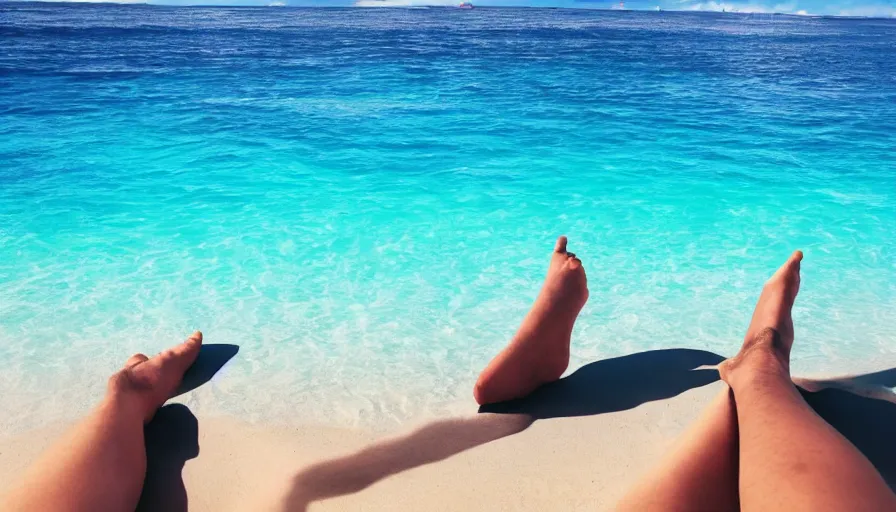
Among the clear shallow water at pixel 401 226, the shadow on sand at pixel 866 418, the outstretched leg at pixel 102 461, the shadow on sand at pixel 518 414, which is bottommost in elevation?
the clear shallow water at pixel 401 226

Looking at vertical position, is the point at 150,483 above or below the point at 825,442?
below

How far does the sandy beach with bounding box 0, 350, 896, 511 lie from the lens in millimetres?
2557

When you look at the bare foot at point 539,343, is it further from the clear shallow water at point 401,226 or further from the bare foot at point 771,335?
the bare foot at point 771,335

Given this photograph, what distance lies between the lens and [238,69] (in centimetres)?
1617

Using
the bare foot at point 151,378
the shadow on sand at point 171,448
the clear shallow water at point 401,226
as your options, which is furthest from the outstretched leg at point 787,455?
the bare foot at point 151,378

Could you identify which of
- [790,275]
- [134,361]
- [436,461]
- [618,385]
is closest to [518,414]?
[436,461]

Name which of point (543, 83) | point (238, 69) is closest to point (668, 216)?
point (543, 83)

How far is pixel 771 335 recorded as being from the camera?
2.47m

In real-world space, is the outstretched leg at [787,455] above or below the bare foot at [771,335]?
above

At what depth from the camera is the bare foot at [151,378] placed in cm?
297

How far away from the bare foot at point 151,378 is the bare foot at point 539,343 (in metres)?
1.59

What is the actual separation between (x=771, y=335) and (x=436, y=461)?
1478 millimetres

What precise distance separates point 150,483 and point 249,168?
19.5ft

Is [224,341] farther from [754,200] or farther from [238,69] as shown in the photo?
[238,69]
